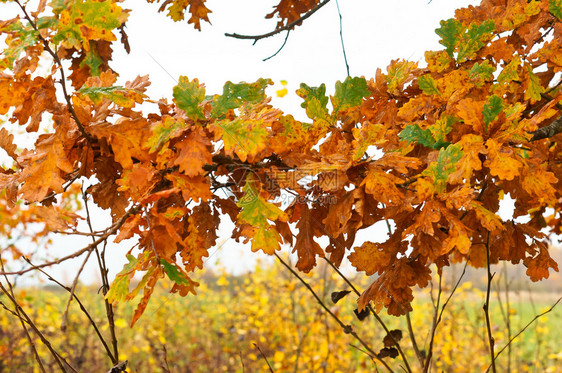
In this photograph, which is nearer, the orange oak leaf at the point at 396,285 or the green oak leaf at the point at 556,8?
the orange oak leaf at the point at 396,285

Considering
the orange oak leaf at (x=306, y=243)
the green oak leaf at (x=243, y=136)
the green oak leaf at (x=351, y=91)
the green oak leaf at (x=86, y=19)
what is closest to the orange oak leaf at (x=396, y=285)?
the orange oak leaf at (x=306, y=243)

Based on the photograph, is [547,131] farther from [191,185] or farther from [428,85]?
[191,185]

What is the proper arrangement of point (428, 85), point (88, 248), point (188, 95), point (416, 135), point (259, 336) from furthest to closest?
point (259, 336) < point (428, 85) < point (416, 135) < point (188, 95) < point (88, 248)

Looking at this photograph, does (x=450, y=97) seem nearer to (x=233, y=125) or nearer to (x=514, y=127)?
(x=514, y=127)

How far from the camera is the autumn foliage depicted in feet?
3.20

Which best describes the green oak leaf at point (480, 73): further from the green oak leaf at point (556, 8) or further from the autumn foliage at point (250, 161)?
the green oak leaf at point (556, 8)

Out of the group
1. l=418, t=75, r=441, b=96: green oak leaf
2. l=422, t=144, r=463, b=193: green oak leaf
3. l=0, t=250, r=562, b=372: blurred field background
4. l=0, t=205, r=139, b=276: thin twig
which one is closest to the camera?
l=0, t=205, r=139, b=276: thin twig

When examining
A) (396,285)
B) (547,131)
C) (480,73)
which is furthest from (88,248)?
(547,131)

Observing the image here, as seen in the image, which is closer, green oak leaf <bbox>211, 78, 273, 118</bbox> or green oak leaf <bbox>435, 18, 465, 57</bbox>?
green oak leaf <bbox>211, 78, 273, 118</bbox>

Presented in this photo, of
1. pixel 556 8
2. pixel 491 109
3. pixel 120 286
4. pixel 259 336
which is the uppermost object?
pixel 259 336

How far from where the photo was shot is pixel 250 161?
1042 mm

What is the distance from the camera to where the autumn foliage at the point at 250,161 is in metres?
0.98

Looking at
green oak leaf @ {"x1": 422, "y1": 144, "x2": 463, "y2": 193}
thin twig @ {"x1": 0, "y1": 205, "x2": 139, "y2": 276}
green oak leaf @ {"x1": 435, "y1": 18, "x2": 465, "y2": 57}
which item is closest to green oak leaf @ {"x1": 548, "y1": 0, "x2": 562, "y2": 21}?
green oak leaf @ {"x1": 435, "y1": 18, "x2": 465, "y2": 57}

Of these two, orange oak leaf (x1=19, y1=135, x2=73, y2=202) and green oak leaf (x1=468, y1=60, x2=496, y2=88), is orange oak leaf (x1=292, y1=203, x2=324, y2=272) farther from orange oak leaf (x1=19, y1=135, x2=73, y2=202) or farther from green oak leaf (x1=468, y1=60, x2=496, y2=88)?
green oak leaf (x1=468, y1=60, x2=496, y2=88)
